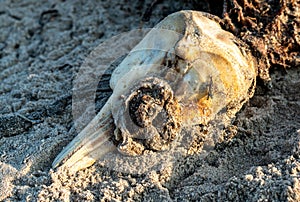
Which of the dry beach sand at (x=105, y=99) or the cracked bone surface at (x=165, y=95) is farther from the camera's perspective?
the cracked bone surface at (x=165, y=95)

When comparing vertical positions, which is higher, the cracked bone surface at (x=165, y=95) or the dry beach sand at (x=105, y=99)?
the cracked bone surface at (x=165, y=95)

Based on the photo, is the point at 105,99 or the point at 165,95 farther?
the point at 105,99

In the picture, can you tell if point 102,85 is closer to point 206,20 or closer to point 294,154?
point 206,20

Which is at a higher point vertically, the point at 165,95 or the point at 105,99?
the point at 165,95

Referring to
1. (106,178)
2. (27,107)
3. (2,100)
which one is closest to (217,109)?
(106,178)
